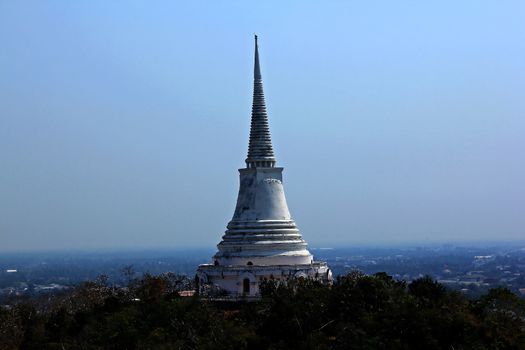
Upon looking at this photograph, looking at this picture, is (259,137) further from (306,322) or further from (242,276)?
(306,322)

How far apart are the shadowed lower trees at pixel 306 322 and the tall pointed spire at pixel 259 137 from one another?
9.46m

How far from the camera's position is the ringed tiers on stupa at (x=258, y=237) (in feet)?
162

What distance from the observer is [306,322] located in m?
37.3

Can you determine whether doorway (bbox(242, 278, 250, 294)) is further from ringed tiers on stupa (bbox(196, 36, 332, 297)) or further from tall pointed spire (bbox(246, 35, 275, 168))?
tall pointed spire (bbox(246, 35, 275, 168))

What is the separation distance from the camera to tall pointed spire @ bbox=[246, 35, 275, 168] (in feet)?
172

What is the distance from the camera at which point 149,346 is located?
1337 inches

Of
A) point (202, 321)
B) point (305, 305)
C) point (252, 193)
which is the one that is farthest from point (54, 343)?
point (252, 193)

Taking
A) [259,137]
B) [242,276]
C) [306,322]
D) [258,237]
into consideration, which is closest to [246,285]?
[242,276]

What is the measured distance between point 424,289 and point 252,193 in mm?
12917

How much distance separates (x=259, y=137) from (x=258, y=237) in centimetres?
466

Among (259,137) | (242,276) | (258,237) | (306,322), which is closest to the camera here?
(306,322)

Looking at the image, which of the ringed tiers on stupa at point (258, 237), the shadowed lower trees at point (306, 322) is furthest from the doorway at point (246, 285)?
the shadowed lower trees at point (306, 322)

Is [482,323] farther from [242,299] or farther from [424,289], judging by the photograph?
[242,299]

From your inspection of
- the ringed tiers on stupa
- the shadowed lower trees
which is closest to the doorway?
the ringed tiers on stupa
